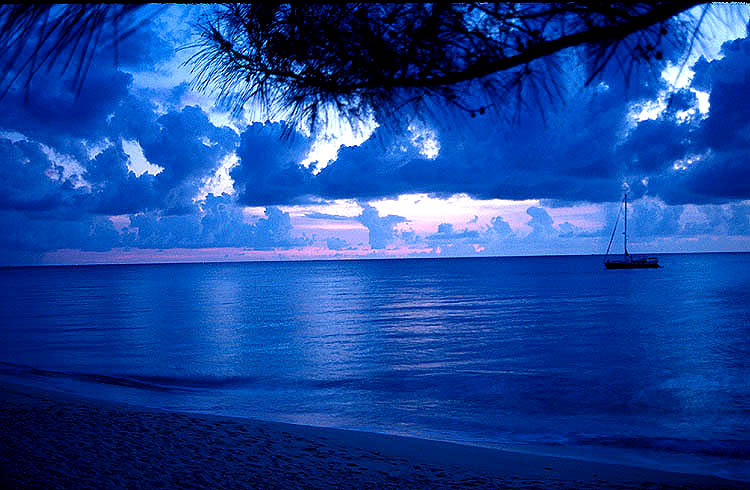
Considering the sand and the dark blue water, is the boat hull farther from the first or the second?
the sand

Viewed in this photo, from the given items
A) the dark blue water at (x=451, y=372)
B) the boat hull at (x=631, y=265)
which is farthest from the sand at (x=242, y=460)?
the boat hull at (x=631, y=265)

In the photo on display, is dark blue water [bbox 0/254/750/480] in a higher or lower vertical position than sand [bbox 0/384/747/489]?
lower

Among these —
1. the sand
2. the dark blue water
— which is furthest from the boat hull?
the sand

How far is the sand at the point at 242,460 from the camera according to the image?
5.71 meters

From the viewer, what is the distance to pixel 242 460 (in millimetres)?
6484

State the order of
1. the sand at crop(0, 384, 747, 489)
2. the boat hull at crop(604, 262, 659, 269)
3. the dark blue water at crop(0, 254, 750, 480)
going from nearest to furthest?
the sand at crop(0, 384, 747, 489) < the dark blue water at crop(0, 254, 750, 480) < the boat hull at crop(604, 262, 659, 269)

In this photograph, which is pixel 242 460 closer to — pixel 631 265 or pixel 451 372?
pixel 451 372

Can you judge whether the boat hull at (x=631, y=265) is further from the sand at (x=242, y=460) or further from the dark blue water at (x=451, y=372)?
the sand at (x=242, y=460)

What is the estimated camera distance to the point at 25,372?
16078mm

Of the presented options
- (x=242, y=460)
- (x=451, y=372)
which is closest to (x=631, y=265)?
(x=451, y=372)

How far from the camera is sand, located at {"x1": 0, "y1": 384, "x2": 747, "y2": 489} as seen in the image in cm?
571

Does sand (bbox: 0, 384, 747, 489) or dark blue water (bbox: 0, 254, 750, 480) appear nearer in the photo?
sand (bbox: 0, 384, 747, 489)

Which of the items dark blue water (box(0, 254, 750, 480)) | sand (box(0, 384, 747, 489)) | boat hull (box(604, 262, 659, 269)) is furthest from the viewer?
boat hull (box(604, 262, 659, 269))

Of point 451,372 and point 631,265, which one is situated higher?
point 631,265
